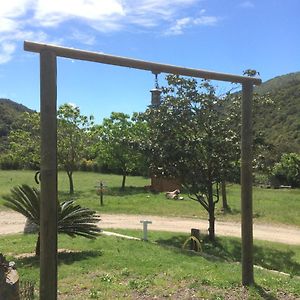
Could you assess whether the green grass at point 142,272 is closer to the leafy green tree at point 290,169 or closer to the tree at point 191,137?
the tree at point 191,137

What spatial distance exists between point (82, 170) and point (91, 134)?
19935mm

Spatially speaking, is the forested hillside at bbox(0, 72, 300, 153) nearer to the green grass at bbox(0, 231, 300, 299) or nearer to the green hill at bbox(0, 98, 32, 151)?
the green hill at bbox(0, 98, 32, 151)

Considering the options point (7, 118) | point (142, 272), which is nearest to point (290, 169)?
point (142, 272)

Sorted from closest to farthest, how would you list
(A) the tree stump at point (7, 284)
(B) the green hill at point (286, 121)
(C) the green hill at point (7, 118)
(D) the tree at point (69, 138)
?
(A) the tree stump at point (7, 284) < (D) the tree at point (69, 138) < (B) the green hill at point (286, 121) < (C) the green hill at point (7, 118)

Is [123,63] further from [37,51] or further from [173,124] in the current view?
[173,124]

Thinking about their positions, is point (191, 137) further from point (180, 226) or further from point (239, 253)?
point (180, 226)

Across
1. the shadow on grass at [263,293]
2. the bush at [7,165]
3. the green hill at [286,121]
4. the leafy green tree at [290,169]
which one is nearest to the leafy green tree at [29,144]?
the leafy green tree at [290,169]

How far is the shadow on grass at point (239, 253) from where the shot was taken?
11.6 metres

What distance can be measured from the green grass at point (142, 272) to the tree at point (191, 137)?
236cm

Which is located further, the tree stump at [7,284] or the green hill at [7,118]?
the green hill at [7,118]

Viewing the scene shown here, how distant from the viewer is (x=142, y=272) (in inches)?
323

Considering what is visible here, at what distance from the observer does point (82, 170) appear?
50125 millimetres

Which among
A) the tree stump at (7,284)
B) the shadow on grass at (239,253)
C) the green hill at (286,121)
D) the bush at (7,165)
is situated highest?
the green hill at (286,121)

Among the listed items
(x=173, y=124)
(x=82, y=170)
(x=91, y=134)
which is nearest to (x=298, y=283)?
(x=173, y=124)
